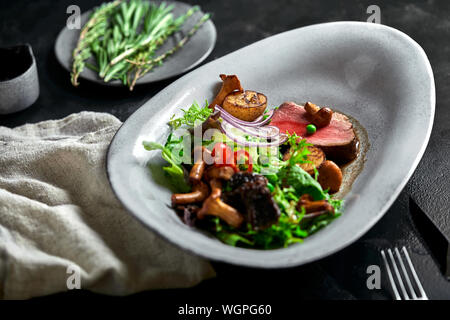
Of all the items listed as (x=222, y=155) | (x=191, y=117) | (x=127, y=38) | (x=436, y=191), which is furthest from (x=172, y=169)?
(x=127, y=38)

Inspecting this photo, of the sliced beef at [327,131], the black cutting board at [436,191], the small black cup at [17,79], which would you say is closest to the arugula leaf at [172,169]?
the sliced beef at [327,131]

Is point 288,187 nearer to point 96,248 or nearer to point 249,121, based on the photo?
point 249,121

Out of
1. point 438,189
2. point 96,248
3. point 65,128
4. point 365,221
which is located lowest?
point 65,128

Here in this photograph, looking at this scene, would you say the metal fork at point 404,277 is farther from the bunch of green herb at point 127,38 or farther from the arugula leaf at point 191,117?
the bunch of green herb at point 127,38

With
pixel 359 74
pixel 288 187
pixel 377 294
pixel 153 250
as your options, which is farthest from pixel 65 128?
pixel 377 294

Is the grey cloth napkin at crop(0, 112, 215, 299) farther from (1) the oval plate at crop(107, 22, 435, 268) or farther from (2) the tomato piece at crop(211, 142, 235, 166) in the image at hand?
(2) the tomato piece at crop(211, 142, 235, 166)

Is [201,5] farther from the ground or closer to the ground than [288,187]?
closer to the ground

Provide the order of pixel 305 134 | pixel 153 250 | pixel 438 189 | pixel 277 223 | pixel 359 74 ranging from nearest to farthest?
1. pixel 277 223
2. pixel 153 250
3. pixel 438 189
4. pixel 305 134
5. pixel 359 74

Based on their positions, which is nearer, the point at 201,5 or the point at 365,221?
the point at 365,221
